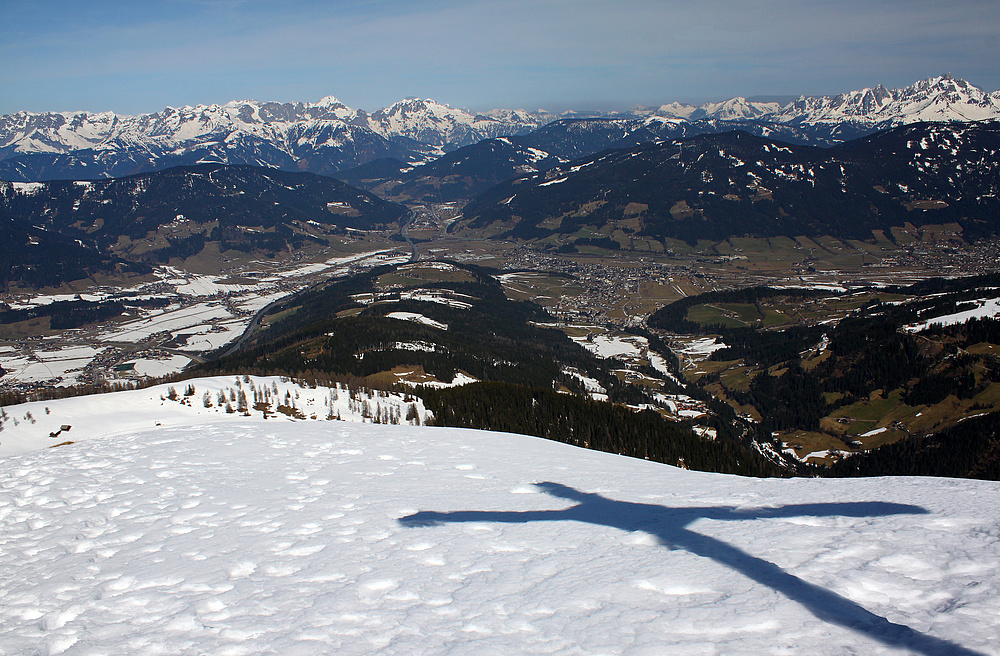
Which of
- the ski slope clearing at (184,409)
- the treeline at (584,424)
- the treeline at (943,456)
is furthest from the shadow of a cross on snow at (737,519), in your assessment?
the treeline at (943,456)

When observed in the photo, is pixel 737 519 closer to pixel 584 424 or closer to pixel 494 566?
pixel 494 566

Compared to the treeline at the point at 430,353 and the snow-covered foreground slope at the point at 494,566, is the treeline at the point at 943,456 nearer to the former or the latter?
the treeline at the point at 430,353

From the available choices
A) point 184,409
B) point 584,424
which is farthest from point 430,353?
point 184,409

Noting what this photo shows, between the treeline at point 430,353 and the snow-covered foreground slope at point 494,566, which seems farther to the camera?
the treeline at point 430,353

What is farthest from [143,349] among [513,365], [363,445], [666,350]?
[363,445]

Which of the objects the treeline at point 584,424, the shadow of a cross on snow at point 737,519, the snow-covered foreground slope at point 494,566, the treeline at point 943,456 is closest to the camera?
the shadow of a cross on snow at point 737,519

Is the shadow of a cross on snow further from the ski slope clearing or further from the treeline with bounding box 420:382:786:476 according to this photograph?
the treeline with bounding box 420:382:786:476

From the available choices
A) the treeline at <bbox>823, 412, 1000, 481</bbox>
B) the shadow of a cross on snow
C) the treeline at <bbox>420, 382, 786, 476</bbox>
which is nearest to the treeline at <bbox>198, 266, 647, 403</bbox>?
the treeline at <bbox>420, 382, 786, 476</bbox>
